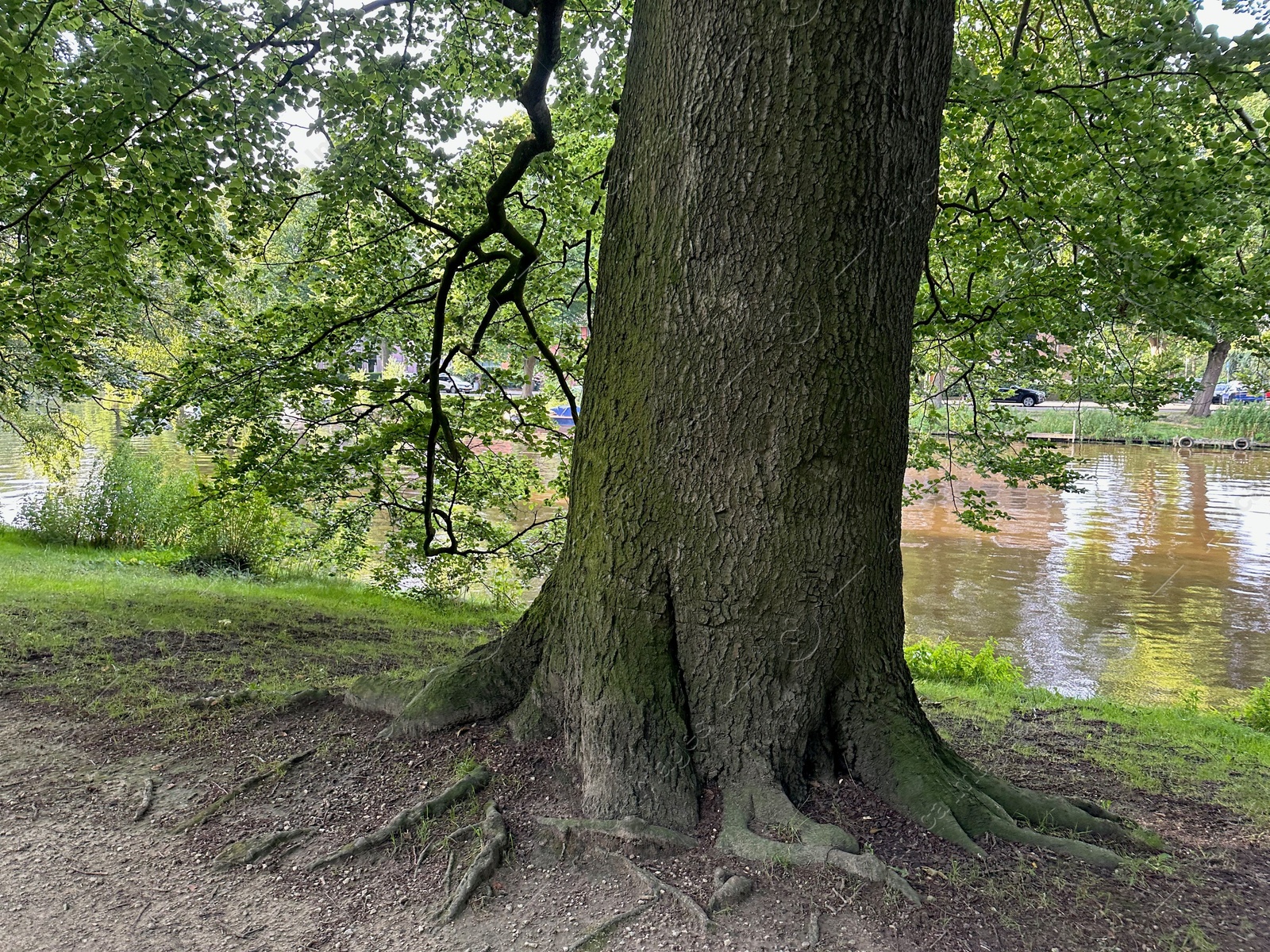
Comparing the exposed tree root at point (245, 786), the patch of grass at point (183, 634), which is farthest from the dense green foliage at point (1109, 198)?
the patch of grass at point (183, 634)

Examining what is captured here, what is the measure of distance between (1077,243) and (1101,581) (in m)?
10.1

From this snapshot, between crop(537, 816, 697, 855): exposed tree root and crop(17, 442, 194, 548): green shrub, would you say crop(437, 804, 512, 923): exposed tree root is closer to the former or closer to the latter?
crop(537, 816, 697, 855): exposed tree root

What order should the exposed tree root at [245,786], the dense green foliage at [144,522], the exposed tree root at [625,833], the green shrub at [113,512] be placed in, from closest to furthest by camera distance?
the exposed tree root at [625,833] < the exposed tree root at [245,786] < the dense green foliage at [144,522] < the green shrub at [113,512]

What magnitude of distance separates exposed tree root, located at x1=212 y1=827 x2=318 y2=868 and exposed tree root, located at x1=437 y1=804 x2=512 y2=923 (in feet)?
2.15

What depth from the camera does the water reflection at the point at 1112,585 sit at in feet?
31.2

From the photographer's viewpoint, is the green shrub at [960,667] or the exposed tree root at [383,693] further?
the green shrub at [960,667]

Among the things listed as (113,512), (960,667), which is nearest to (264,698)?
(960,667)

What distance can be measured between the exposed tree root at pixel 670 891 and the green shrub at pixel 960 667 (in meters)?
5.71

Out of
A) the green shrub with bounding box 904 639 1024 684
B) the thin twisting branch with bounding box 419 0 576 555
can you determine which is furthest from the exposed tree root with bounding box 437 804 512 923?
the green shrub with bounding box 904 639 1024 684

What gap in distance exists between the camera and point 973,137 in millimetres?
5988

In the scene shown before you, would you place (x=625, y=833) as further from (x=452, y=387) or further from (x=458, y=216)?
(x=458, y=216)

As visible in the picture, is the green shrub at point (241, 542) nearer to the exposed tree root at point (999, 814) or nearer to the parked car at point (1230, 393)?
the exposed tree root at point (999, 814)

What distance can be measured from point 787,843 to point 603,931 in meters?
0.71

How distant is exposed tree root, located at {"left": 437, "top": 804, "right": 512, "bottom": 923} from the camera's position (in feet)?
8.32
